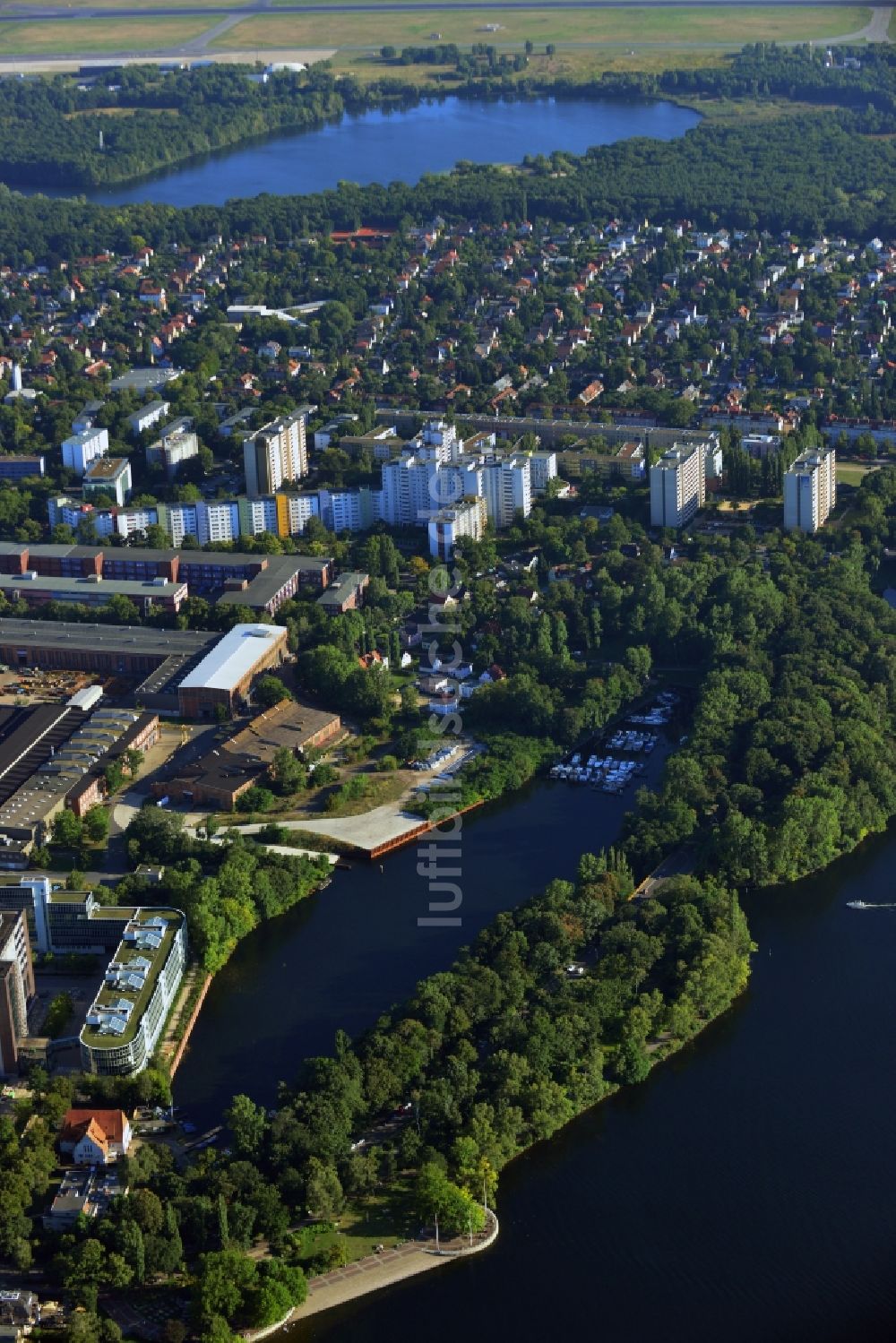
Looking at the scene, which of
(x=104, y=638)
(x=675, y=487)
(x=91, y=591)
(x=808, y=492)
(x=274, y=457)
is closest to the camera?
(x=104, y=638)

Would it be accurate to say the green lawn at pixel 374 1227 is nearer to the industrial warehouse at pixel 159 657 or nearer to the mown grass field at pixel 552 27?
the industrial warehouse at pixel 159 657

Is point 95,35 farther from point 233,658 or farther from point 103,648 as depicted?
point 233,658

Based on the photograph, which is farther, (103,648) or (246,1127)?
(103,648)

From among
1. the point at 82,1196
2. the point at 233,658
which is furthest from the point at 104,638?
the point at 82,1196

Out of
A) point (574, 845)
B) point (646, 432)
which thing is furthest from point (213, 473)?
point (574, 845)

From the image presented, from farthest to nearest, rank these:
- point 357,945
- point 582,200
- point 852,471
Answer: point 582,200 < point 852,471 < point 357,945

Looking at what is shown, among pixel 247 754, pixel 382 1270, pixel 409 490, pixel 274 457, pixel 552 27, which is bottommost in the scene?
pixel 382 1270

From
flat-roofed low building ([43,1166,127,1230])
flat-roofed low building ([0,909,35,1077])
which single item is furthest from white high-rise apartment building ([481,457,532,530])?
flat-roofed low building ([43,1166,127,1230])

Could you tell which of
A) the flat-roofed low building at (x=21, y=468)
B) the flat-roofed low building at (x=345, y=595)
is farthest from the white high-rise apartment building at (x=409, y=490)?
the flat-roofed low building at (x=21, y=468)
